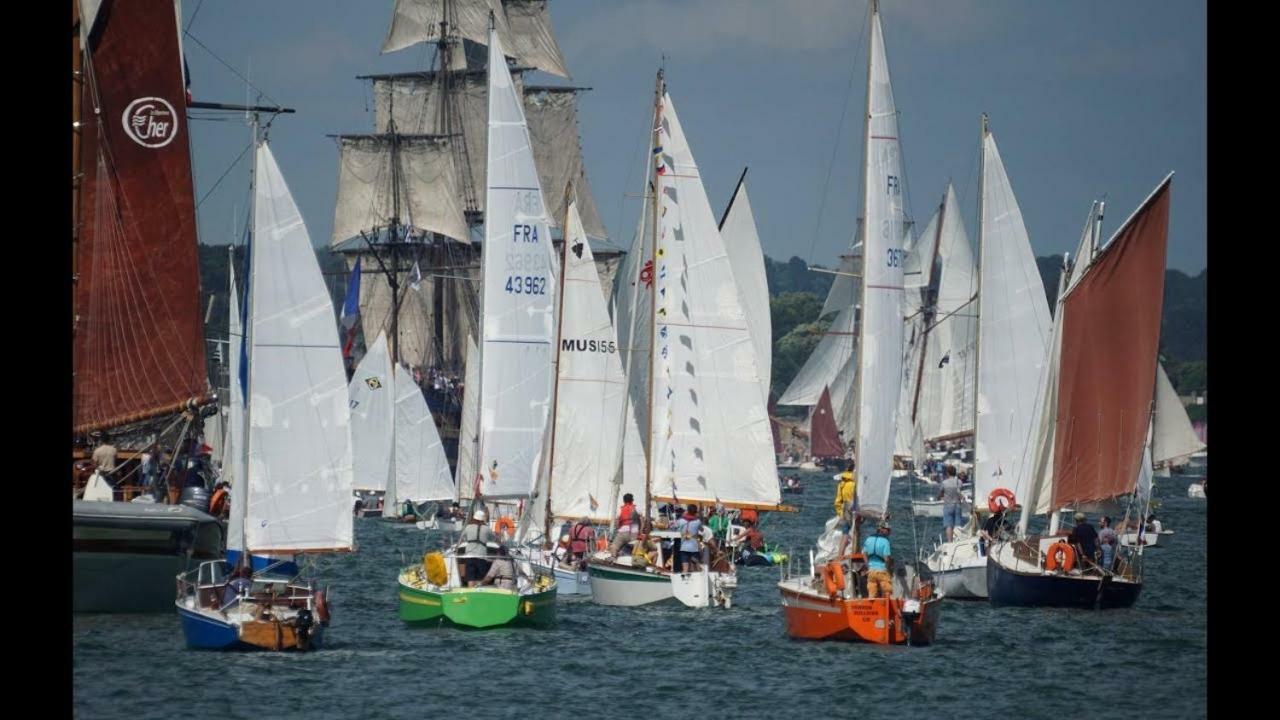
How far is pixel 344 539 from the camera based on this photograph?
31578 mm

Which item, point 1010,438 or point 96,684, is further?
point 1010,438

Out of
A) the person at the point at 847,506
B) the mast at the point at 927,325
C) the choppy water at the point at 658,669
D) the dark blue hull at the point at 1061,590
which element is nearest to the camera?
the choppy water at the point at 658,669

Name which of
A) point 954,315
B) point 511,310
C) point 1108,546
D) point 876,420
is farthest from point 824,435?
point 876,420

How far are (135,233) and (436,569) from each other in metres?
9.75

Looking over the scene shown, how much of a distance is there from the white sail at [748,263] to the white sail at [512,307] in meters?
23.3


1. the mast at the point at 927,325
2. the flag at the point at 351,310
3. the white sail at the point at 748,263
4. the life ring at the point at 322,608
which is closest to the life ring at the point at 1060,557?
the life ring at the point at 322,608

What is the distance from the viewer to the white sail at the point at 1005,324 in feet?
152

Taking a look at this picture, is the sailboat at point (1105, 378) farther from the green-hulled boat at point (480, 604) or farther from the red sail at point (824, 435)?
the red sail at point (824, 435)

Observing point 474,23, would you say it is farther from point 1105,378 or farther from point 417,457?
point 1105,378

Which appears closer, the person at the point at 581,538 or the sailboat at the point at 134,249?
the sailboat at the point at 134,249

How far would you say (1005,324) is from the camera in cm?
4678
